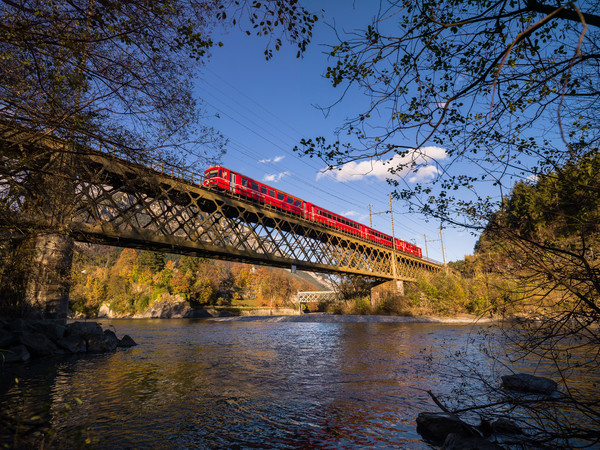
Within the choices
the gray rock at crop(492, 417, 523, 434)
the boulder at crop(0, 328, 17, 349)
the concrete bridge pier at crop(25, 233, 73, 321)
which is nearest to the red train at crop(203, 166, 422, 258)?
the concrete bridge pier at crop(25, 233, 73, 321)

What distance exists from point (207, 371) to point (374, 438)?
575 centimetres

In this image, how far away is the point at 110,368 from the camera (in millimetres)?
8641

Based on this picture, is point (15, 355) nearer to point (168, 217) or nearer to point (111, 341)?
point (111, 341)

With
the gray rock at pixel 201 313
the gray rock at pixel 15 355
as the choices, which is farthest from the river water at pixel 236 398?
the gray rock at pixel 201 313

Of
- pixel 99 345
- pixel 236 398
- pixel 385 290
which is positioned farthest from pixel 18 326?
pixel 385 290

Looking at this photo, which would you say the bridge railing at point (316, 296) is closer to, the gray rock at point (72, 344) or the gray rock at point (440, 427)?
the gray rock at point (72, 344)

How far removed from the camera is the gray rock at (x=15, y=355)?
8.65m

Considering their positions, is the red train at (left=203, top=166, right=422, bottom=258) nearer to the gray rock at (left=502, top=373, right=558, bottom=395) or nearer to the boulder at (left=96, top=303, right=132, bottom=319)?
the gray rock at (left=502, top=373, right=558, bottom=395)

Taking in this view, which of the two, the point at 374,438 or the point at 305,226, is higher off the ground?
the point at 305,226

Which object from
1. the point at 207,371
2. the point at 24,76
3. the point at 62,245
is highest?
the point at 24,76

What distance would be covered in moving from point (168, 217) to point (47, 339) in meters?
9.97

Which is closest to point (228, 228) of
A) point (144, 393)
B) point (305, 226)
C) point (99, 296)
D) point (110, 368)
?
point (305, 226)

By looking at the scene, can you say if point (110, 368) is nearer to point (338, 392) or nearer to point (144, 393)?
point (144, 393)

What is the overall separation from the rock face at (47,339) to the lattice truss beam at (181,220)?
3671 mm
